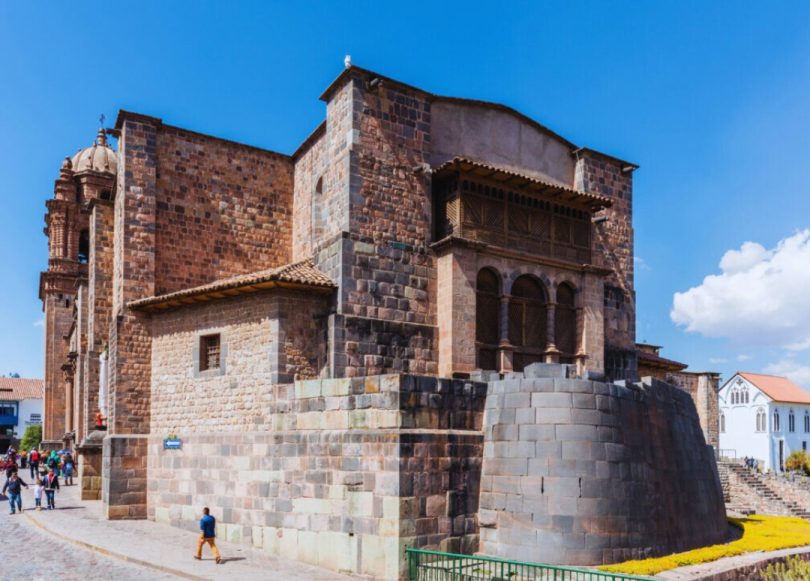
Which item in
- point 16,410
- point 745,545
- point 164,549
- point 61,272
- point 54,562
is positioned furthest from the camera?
point 16,410

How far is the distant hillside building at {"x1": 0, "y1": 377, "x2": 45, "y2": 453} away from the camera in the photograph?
7931 centimetres

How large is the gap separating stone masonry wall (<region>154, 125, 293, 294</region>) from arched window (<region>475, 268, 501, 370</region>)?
7.48m

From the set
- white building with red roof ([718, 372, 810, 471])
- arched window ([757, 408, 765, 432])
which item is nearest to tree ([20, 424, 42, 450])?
white building with red roof ([718, 372, 810, 471])

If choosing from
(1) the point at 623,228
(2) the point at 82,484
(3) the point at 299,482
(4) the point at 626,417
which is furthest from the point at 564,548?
(2) the point at 82,484

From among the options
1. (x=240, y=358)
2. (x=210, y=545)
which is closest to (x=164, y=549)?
(x=210, y=545)

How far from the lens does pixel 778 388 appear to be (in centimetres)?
6962

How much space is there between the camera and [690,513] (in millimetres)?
17797

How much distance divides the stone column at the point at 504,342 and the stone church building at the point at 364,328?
0.23 ft

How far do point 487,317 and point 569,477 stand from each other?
7.10 meters

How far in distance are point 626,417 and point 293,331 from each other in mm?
8127

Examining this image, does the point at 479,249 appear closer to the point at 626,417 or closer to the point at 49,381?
the point at 626,417

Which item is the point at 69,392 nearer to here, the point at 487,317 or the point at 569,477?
the point at 487,317

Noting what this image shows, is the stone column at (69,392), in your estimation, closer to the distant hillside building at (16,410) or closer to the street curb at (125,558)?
the street curb at (125,558)

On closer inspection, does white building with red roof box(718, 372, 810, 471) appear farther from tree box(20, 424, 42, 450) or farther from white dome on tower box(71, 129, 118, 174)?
tree box(20, 424, 42, 450)
